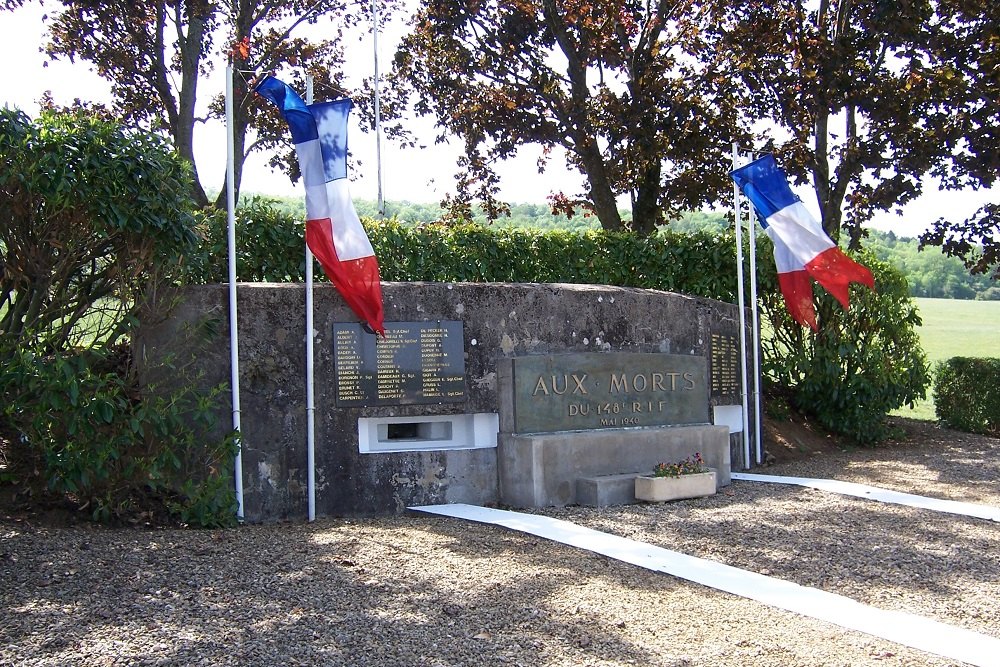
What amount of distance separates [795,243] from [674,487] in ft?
11.0

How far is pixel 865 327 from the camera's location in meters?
12.1

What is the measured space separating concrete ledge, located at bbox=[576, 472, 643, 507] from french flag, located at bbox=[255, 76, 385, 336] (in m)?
2.46

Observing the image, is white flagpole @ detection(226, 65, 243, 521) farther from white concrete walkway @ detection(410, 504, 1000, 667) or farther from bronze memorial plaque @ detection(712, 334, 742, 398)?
bronze memorial plaque @ detection(712, 334, 742, 398)

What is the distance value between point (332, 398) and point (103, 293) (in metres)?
1.92

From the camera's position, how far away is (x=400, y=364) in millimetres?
7914

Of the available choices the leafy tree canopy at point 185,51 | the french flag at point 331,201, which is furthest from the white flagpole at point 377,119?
the french flag at point 331,201

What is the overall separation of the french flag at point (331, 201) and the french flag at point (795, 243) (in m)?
4.59

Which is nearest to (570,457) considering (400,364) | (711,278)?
(400,364)

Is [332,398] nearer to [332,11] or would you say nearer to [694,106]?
[694,106]

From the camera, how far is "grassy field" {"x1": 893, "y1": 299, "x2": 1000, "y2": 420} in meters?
19.6

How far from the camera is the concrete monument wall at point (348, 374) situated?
7.51 meters

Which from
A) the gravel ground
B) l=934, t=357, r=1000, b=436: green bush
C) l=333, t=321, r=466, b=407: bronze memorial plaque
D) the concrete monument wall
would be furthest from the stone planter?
l=934, t=357, r=1000, b=436: green bush

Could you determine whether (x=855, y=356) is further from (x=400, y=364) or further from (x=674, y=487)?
(x=400, y=364)

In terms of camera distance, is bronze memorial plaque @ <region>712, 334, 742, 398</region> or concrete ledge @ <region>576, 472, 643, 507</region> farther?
bronze memorial plaque @ <region>712, 334, 742, 398</region>
